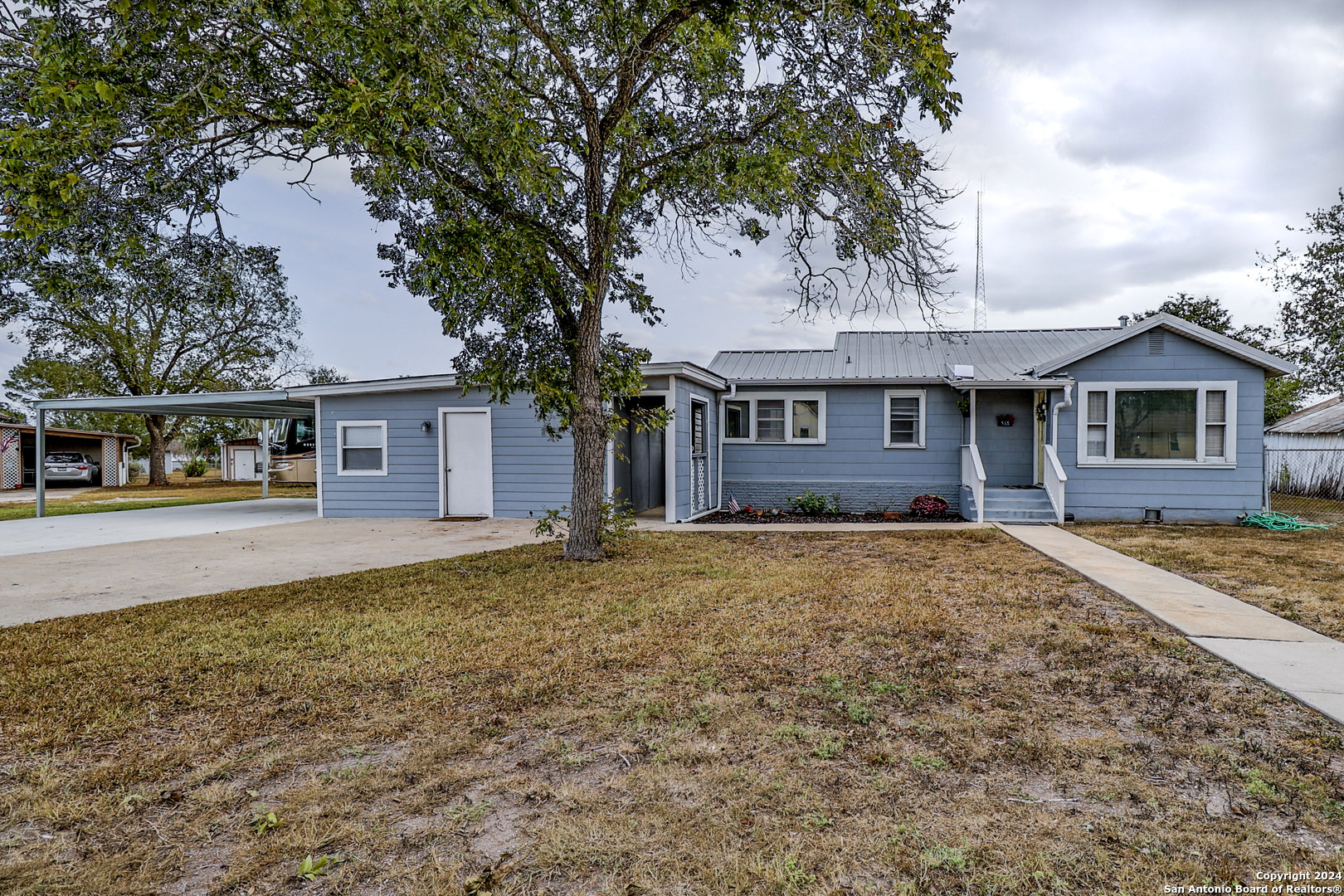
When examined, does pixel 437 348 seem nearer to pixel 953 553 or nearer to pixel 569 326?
pixel 569 326

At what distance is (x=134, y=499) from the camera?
59.0ft

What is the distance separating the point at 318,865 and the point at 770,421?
11.8m

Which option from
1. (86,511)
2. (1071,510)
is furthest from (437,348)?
(1071,510)

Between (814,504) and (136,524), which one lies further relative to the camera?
(814,504)

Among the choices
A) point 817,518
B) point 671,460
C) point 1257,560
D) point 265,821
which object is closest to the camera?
point 265,821

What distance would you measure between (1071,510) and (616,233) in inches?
341

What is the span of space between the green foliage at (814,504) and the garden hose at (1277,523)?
6.24 meters

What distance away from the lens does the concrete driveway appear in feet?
19.3

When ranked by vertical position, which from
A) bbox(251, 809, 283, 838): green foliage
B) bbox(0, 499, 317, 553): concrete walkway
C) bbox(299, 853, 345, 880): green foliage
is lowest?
bbox(0, 499, 317, 553): concrete walkway

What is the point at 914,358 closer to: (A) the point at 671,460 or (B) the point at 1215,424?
(B) the point at 1215,424

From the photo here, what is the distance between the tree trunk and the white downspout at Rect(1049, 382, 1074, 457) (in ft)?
90.7

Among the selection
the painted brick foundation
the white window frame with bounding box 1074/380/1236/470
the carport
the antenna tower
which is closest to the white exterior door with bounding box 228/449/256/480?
the carport

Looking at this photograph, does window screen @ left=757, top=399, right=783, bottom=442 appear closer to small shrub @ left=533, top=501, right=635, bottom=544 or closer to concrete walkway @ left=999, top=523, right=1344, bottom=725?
small shrub @ left=533, top=501, right=635, bottom=544

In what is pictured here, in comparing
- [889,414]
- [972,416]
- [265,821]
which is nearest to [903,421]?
[889,414]
